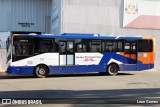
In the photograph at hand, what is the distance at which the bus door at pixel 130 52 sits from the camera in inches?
998

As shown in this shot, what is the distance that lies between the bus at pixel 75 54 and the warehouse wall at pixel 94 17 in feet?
25.4

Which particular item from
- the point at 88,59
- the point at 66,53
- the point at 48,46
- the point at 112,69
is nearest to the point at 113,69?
the point at 112,69

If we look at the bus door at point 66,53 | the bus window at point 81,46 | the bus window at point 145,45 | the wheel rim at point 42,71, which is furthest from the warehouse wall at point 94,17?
the wheel rim at point 42,71

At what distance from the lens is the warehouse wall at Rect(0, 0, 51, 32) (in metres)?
42.2

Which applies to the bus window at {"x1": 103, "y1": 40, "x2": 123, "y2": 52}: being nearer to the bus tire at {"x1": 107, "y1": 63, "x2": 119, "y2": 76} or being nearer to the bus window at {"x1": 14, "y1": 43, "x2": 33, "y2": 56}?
the bus tire at {"x1": 107, "y1": 63, "x2": 119, "y2": 76}

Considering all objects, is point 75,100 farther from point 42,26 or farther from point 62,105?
point 42,26

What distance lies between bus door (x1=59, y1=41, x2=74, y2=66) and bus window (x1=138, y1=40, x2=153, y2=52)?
504cm

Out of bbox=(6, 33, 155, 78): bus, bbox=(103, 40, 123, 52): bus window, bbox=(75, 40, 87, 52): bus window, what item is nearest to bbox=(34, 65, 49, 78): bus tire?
bbox=(6, 33, 155, 78): bus

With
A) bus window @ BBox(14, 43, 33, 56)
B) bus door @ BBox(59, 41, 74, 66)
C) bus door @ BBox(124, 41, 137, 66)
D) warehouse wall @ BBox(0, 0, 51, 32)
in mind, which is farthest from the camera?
warehouse wall @ BBox(0, 0, 51, 32)

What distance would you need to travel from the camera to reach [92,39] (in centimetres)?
2447

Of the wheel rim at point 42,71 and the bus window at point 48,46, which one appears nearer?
the bus window at point 48,46

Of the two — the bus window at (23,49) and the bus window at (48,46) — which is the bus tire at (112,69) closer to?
the bus window at (48,46)

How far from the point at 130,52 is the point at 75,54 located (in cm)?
409

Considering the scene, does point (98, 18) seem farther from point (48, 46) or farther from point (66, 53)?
point (48, 46)
